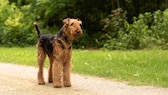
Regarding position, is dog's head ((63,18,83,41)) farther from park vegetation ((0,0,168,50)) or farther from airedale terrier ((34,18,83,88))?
park vegetation ((0,0,168,50))

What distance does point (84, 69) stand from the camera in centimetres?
1323

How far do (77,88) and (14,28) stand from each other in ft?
53.2

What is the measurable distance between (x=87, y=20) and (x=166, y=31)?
1063 centimetres

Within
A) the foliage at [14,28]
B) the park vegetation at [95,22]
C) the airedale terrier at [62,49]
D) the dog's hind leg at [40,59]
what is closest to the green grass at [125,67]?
the airedale terrier at [62,49]

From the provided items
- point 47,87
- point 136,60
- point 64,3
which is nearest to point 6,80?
point 47,87

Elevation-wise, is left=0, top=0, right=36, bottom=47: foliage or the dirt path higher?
the dirt path

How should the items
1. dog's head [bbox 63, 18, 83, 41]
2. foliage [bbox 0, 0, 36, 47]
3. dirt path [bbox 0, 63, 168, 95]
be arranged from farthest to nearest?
foliage [bbox 0, 0, 36, 47], dirt path [bbox 0, 63, 168, 95], dog's head [bbox 63, 18, 83, 41]

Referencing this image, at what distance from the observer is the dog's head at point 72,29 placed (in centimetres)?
930

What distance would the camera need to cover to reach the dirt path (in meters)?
9.52

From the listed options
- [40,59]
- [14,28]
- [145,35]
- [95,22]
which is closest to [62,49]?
[40,59]

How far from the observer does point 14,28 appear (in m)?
25.6

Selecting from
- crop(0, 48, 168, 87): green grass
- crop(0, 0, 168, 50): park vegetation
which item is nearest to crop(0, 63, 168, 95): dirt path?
crop(0, 48, 168, 87): green grass

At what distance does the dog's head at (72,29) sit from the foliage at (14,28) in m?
16.2

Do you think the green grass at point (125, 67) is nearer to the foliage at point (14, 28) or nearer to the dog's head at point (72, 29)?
the dog's head at point (72, 29)
